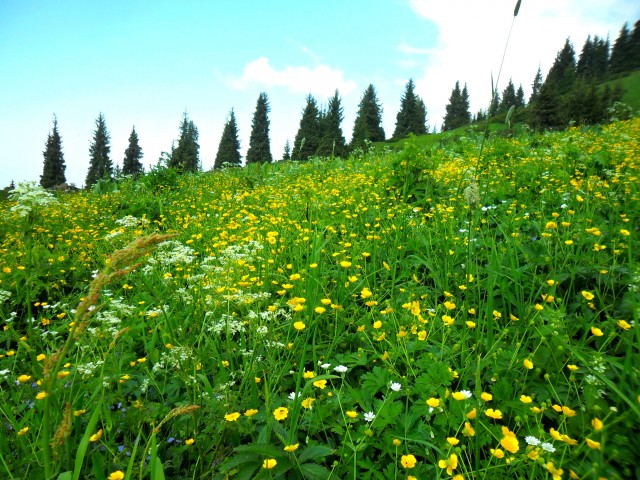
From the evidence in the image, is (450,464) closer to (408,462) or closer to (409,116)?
(408,462)

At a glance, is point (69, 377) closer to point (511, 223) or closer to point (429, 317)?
point (429, 317)

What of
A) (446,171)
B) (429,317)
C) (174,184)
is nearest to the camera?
(429,317)

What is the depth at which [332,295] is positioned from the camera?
2375 millimetres

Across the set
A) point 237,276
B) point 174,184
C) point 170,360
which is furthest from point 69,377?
point 174,184

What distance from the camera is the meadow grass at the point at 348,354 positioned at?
48.1 inches

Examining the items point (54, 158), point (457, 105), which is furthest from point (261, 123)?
point (457, 105)

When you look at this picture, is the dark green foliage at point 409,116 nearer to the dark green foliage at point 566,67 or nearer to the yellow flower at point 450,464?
the dark green foliage at point 566,67

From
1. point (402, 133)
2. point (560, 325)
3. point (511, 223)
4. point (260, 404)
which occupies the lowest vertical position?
point (260, 404)

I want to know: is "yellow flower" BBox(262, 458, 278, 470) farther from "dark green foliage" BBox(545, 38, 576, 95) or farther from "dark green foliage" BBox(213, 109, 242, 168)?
"dark green foliage" BBox(213, 109, 242, 168)

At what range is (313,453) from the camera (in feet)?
3.96

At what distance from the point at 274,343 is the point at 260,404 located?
0.88 feet

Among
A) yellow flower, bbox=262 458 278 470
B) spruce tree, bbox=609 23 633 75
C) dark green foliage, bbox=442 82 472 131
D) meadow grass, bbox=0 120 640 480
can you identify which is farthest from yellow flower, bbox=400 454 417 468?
dark green foliage, bbox=442 82 472 131

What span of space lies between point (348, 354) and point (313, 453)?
657 mm

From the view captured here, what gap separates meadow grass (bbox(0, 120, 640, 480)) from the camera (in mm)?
1221
